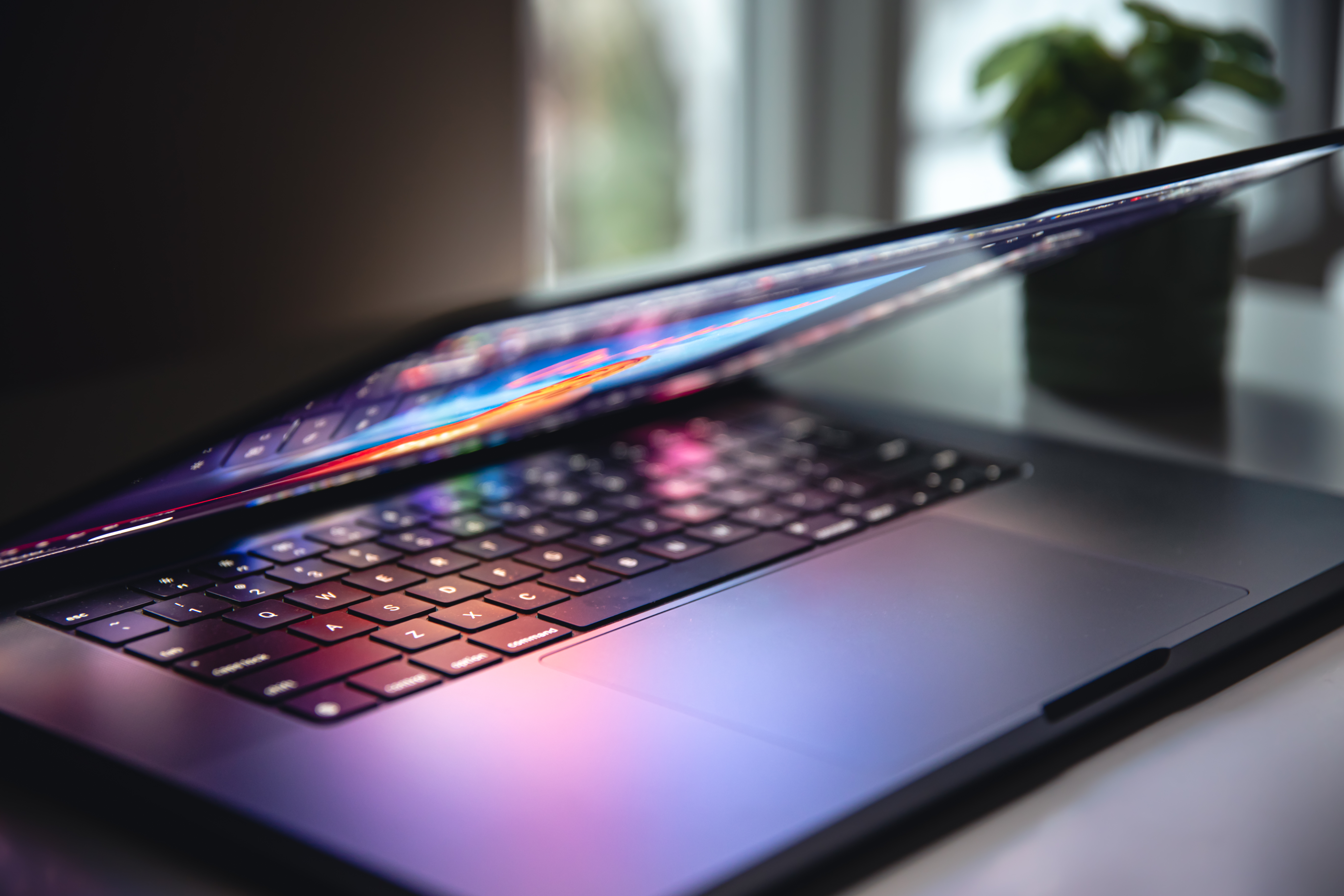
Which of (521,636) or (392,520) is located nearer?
(521,636)

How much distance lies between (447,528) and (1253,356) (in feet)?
2.36

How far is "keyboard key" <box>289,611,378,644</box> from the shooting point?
44cm

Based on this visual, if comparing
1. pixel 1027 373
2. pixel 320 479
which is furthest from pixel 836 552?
pixel 1027 373

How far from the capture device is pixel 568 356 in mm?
544

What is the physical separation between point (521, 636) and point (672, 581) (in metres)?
0.08

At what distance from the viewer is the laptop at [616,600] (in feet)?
1.13

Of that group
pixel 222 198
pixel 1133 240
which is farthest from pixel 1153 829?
pixel 222 198

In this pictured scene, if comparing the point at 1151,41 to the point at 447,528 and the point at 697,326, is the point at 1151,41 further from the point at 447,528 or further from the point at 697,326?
the point at 447,528

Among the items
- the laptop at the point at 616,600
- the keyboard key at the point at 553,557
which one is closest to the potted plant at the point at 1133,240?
the laptop at the point at 616,600

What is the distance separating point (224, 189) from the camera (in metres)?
0.99

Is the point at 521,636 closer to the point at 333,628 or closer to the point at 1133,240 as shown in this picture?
the point at 333,628

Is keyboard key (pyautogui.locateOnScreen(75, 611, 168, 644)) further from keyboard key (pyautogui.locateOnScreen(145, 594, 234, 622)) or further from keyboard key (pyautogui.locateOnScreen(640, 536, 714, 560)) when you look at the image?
keyboard key (pyautogui.locateOnScreen(640, 536, 714, 560))

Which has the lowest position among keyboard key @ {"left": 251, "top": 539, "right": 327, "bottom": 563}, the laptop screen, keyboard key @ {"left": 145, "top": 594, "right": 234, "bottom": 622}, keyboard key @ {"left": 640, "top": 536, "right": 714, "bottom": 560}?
keyboard key @ {"left": 640, "top": 536, "right": 714, "bottom": 560}

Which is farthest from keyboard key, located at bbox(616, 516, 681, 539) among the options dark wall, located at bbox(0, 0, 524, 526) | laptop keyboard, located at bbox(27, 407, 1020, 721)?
dark wall, located at bbox(0, 0, 524, 526)
